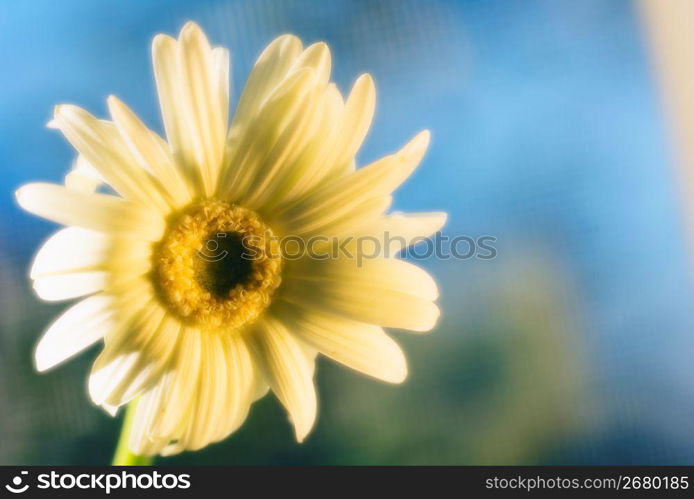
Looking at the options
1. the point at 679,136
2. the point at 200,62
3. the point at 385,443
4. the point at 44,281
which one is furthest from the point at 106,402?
the point at 679,136

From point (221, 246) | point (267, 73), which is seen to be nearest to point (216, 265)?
point (221, 246)

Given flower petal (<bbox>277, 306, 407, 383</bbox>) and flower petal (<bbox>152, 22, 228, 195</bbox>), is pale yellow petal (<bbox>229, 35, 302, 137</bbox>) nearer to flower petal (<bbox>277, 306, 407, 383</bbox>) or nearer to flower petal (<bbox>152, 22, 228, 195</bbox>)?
flower petal (<bbox>152, 22, 228, 195</bbox>)

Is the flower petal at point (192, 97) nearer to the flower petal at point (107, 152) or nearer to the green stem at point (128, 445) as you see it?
the flower petal at point (107, 152)

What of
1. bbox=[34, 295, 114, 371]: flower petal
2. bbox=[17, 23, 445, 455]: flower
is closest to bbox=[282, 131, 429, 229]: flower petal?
bbox=[17, 23, 445, 455]: flower

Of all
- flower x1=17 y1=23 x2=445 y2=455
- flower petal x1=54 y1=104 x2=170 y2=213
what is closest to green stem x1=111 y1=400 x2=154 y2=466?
flower x1=17 y1=23 x2=445 y2=455

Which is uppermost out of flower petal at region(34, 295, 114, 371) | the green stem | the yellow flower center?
the yellow flower center

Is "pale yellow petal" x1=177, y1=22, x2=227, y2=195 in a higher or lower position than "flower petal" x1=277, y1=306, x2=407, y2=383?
higher

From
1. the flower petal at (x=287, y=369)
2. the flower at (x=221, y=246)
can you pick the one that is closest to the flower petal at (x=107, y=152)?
the flower at (x=221, y=246)
